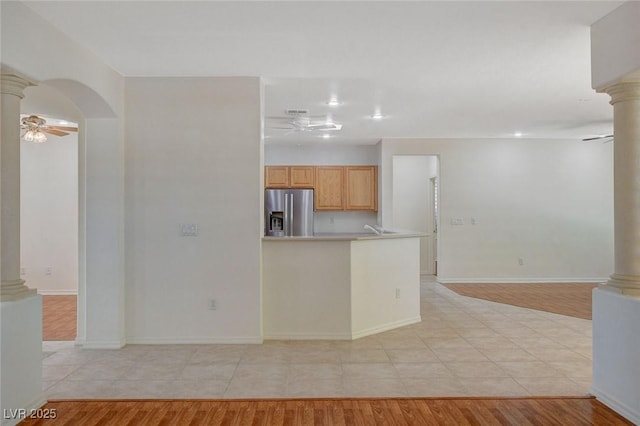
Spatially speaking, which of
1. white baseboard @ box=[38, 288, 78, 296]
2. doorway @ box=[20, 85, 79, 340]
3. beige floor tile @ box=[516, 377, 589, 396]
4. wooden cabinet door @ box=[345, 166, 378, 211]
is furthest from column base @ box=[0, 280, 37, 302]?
wooden cabinet door @ box=[345, 166, 378, 211]

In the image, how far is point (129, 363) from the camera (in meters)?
3.76

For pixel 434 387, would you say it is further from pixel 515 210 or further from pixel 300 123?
pixel 515 210

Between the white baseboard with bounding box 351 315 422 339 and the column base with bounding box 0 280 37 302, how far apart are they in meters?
2.88

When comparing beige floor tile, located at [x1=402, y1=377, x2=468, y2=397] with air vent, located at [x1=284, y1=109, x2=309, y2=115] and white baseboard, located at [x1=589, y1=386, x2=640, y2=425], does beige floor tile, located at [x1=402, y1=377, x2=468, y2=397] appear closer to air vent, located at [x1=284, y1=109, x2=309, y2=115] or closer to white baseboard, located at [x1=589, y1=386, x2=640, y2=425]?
white baseboard, located at [x1=589, y1=386, x2=640, y2=425]

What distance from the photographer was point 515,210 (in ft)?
26.3

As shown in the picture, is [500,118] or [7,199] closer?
[7,199]

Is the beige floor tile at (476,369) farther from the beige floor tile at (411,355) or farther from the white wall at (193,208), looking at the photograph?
the white wall at (193,208)

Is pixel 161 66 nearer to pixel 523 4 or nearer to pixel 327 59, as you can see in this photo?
pixel 327 59

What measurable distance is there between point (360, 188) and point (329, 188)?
1.98 ft

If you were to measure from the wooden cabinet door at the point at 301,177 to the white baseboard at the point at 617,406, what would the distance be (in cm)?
609

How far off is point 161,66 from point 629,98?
3771 millimetres

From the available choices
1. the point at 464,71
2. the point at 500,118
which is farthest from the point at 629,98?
the point at 500,118

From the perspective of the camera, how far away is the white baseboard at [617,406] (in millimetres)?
2689

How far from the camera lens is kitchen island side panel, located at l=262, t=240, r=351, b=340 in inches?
175
